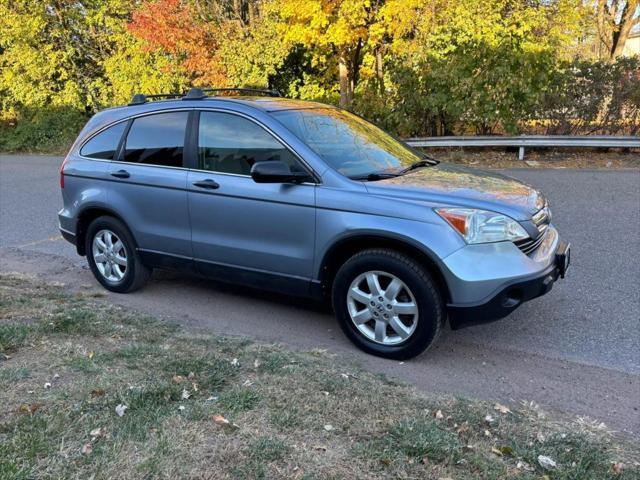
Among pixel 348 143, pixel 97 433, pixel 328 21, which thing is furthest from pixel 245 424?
pixel 328 21

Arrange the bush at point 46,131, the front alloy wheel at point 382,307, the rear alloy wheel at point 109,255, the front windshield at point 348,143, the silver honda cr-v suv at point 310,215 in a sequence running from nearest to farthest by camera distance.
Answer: the silver honda cr-v suv at point 310,215
the front alloy wheel at point 382,307
the front windshield at point 348,143
the rear alloy wheel at point 109,255
the bush at point 46,131

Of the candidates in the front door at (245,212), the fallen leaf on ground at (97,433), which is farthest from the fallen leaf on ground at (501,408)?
the fallen leaf on ground at (97,433)

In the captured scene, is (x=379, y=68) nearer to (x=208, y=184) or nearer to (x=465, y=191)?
(x=208, y=184)

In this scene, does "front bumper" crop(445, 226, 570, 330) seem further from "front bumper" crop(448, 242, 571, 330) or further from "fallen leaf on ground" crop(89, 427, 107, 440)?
"fallen leaf on ground" crop(89, 427, 107, 440)

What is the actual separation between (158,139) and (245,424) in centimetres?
294

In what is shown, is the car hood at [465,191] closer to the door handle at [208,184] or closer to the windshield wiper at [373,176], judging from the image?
the windshield wiper at [373,176]

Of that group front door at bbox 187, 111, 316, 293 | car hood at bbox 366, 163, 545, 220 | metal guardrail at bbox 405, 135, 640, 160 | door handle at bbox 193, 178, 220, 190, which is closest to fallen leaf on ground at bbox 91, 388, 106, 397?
front door at bbox 187, 111, 316, 293

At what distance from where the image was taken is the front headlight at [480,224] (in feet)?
12.2

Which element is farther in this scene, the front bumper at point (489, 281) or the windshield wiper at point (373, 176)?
the windshield wiper at point (373, 176)

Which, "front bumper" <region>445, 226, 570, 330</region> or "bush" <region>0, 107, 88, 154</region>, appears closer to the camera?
"front bumper" <region>445, 226, 570, 330</region>

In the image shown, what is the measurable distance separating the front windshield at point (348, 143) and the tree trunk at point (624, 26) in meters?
15.3

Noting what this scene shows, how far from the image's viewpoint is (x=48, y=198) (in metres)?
10.5

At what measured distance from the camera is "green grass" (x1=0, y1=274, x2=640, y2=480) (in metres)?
2.65

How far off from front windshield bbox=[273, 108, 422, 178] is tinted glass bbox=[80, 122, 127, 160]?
1717 mm
